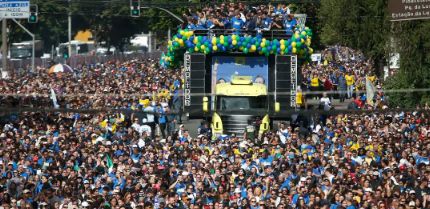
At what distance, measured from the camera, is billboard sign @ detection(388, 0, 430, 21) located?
3519cm

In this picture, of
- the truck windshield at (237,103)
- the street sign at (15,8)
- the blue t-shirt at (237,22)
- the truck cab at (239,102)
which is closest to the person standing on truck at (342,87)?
the blue t-shirt at (237,22)

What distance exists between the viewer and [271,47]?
39312mm

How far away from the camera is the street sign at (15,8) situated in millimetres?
54312

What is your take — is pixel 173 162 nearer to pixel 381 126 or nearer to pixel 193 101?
pixel 381 126

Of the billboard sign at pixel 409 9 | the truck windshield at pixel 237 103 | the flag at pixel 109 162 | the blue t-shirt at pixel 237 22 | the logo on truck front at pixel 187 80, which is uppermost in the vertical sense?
the billboard sign at pixel 409 9

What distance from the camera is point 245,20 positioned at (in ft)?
132

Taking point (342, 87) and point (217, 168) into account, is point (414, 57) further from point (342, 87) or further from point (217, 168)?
point (217, 168)

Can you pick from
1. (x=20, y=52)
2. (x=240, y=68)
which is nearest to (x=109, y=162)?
(x=240, y=68)

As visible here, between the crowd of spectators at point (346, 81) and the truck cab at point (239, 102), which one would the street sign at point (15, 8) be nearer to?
the crowd of spectators at point (346, 81)

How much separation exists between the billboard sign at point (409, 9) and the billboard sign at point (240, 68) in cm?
559

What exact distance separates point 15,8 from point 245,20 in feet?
56.5

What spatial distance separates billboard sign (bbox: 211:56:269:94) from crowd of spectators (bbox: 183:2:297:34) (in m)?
1.01

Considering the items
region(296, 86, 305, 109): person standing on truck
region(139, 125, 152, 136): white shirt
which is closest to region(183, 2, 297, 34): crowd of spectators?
region(296, 86, 305, 109): person standing on truck

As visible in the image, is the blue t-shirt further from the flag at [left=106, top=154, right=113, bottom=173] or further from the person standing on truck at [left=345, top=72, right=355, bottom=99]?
the flag at [left=106, top=154, right=113, bottom=173]
